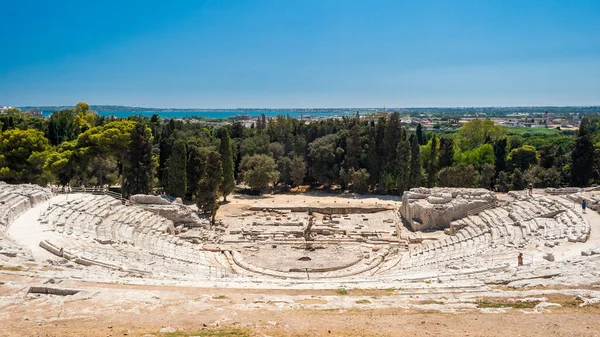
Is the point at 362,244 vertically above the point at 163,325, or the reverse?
the point at 163,325

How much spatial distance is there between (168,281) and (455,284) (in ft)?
33.5

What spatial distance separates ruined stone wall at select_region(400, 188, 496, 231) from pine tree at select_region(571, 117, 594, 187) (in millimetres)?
14214

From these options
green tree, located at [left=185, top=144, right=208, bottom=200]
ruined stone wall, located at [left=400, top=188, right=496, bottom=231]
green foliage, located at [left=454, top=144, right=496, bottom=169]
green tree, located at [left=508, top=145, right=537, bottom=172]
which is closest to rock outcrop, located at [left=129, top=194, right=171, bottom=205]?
green tree, located at [left=185, top=144, right=208, bottom=200]

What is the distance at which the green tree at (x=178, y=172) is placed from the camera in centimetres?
3797

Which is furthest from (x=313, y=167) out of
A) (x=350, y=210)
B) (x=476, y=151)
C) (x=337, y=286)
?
(x=337, y=286)

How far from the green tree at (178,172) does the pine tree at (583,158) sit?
120 feet

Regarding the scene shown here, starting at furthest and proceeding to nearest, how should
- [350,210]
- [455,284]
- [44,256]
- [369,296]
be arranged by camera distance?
[350,210] → [44,256] → [455,284] → [369,296]

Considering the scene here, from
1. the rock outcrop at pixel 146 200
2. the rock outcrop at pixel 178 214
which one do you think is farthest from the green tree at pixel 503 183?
the rock outcrop at pixel 146 200

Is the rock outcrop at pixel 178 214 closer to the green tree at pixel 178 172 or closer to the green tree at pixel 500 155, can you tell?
the green tree at pixel 178 172

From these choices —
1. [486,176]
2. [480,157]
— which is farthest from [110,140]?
[480,157]

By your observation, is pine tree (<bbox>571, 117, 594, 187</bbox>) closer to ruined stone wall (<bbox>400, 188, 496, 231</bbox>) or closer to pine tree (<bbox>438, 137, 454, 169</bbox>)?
pine tree (<bbox>438, 137, 454, 169</bbox>)

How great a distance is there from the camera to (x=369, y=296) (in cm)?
1422

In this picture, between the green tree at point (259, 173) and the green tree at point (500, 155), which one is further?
the green tree at point (500, 155)

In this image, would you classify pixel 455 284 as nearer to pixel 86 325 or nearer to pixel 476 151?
pixel 86 325
